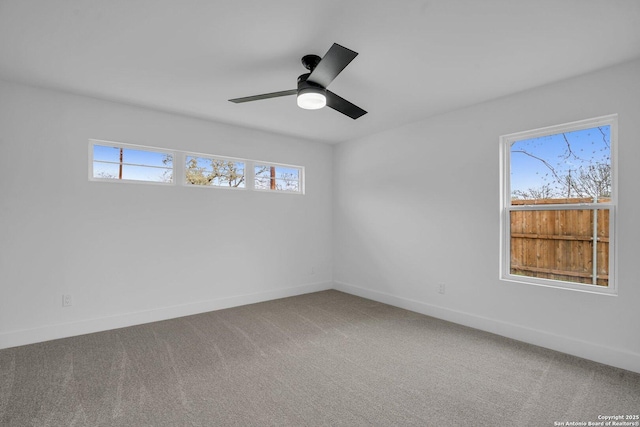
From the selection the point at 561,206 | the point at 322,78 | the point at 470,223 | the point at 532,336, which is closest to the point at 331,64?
the point at 322,78

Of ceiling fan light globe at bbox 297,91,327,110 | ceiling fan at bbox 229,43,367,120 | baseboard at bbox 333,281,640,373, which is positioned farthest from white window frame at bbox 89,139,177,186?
baseboard at bbox 333,281,640,373

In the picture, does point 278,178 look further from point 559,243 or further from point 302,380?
point 559,243

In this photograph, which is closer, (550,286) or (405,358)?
(405,358)

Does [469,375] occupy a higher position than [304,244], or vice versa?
[304,244]

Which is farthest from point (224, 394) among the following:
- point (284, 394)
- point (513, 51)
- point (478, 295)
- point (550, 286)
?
point (513, 51)

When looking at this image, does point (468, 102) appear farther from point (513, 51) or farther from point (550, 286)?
point (550, 286)

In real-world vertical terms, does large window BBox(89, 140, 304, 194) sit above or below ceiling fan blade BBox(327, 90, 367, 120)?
below

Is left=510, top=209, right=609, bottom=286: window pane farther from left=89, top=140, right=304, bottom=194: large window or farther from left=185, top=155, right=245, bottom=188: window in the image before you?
left=185, top=155, right=245, bottom=188: window

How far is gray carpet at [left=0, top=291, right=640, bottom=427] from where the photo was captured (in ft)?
6.29

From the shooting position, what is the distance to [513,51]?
2391 mm

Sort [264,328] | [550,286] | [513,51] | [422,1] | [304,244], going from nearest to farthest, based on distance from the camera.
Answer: [422,1] → [513,51] → [550,286] → [264,328] → [304,244]

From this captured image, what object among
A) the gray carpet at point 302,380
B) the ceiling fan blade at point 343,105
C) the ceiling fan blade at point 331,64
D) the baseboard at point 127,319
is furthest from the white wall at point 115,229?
the ceiling fan blade at point 331,64

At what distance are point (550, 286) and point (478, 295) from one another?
27.6 inches

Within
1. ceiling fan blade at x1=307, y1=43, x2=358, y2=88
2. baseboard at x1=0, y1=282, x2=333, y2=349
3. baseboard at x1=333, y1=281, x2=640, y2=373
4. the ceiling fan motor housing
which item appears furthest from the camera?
baseboard at x1=0, y1=282, x2=333, y2=349
